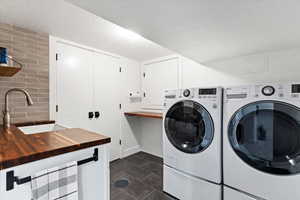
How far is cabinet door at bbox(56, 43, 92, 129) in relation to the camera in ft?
6.91

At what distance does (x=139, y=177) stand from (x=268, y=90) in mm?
2019

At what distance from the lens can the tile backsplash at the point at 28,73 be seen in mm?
1688

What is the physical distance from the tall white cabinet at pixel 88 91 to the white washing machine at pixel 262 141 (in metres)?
2.00

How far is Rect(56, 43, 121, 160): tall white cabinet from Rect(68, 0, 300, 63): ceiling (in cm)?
154

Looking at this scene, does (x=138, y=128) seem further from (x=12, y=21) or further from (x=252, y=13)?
(x=252, y=13)

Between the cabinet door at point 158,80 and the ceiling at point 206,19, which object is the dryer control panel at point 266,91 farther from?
the cabinet door at point 158,80

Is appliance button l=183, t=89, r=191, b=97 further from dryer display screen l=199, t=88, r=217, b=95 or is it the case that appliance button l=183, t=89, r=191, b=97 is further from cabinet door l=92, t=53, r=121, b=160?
cabinet door l=92, t=53, r=121, b=160

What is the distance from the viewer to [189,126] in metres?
1.60

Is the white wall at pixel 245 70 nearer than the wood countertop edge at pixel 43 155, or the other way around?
the wood countertop edge at pixel 43 155

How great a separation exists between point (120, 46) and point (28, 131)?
1.72 m

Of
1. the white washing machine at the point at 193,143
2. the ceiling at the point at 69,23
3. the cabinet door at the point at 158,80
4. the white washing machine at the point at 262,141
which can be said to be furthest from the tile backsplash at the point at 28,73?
the white washing machine at the point at 262,141


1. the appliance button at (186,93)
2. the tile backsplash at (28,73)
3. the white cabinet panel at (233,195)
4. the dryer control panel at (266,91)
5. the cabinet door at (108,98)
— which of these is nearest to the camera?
the dryer control panel at (266,91)

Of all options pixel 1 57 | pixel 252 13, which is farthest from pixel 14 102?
pixel 252 13

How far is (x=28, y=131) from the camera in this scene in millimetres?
1724
